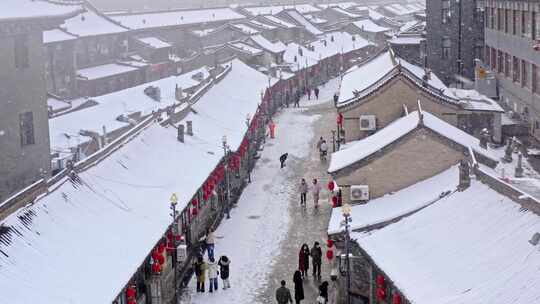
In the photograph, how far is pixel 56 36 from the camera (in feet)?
240

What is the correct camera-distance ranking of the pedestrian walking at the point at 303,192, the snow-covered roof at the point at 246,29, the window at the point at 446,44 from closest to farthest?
1. the pedestrian walking at the point at 303,192
2. the window at the point at 446,44
3. the snow-covered roof at the point at 246,29

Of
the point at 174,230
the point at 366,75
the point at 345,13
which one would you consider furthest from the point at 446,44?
the point at 345,13

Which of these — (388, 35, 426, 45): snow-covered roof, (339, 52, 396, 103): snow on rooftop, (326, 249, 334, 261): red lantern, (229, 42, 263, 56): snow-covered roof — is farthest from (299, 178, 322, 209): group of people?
(229, 42, 263, 56): snow-covered roof

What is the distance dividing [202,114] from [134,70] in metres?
32.3

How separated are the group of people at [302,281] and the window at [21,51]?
1391cm

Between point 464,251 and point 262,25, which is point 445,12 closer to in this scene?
point 464,251

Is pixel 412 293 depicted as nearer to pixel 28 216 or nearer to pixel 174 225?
pixel 28 216

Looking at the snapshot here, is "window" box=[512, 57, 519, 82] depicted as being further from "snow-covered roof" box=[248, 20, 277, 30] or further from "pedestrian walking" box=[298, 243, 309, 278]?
"snow-covered roof" box=[248, 20, 277, 30]

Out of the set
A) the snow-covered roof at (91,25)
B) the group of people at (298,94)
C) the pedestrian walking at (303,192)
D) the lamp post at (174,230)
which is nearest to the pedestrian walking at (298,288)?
the lamp post at (174,230)

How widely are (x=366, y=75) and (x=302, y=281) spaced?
24.3 m

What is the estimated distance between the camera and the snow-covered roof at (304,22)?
400ft

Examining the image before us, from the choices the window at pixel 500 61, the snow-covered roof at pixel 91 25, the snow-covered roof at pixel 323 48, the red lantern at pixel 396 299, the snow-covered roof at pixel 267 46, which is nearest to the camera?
the red lantern at pixel 396 299

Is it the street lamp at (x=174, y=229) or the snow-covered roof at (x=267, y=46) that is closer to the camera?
the street lamp at (x=174, y=229)

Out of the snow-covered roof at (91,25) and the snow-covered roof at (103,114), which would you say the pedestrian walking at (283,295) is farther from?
the snow-covered roof at (91,25)
